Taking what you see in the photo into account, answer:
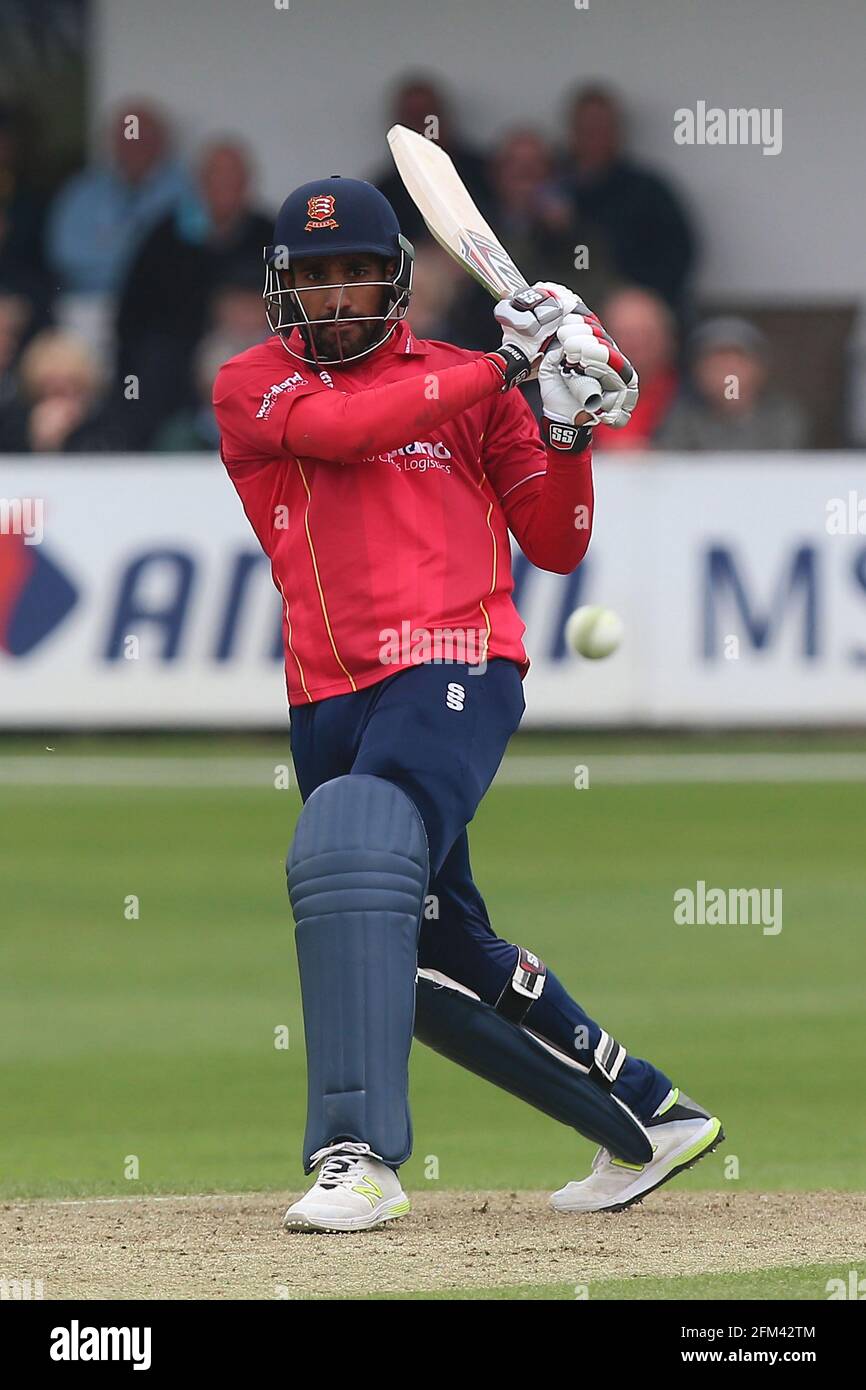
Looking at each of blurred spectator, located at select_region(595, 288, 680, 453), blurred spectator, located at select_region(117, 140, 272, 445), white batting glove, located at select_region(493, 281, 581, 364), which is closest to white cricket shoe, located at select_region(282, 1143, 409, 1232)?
white batting glove, located at select_region(493, 281, 581, 364)

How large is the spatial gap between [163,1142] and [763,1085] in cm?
166

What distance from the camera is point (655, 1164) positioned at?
5.29 m

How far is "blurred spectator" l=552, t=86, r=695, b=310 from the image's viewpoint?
53.1 feet

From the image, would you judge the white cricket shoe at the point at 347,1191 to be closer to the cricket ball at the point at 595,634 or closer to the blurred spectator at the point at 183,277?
the cricket ball at the point at 595,634

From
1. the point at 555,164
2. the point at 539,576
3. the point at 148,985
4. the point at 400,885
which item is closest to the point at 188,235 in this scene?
the point at 555,164

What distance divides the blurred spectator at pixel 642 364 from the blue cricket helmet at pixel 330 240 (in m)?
9.75

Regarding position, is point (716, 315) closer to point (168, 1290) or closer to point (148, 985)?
point (148, 985)

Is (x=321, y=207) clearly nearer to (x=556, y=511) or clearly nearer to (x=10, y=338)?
(x=556, y=511)

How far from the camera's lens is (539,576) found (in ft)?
44.4

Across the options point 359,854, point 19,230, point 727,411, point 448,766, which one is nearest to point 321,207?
point 448,766

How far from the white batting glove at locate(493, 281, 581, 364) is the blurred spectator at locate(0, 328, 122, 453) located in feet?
32.0

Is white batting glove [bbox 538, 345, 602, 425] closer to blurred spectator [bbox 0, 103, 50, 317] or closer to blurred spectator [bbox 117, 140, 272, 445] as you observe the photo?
blurred spectator [bbox 117, 140, 272, 445]

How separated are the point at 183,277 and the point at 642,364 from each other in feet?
9.39

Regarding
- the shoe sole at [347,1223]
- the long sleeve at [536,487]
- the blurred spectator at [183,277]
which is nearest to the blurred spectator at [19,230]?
the blurred spectator at [183,277]
